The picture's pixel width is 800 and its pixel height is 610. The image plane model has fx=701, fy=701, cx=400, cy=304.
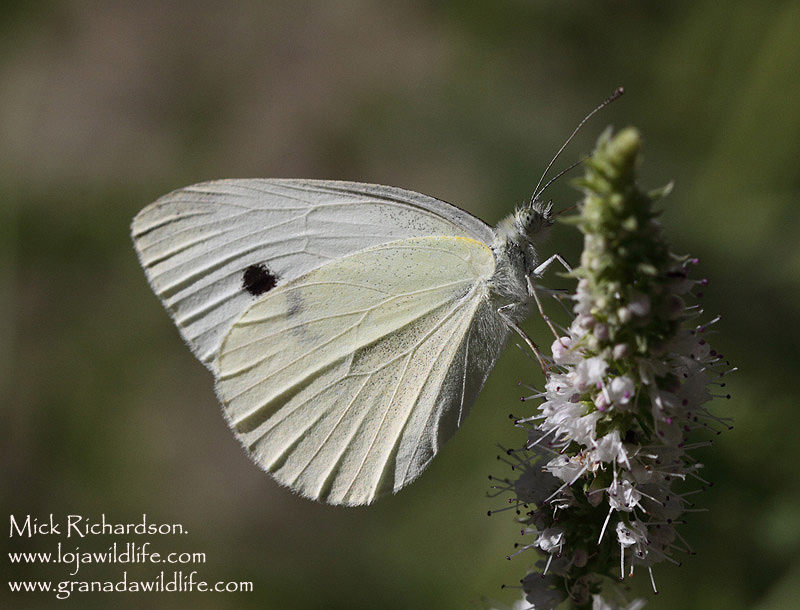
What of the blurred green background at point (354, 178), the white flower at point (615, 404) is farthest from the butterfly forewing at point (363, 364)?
the blurred green background at point (354, 178)

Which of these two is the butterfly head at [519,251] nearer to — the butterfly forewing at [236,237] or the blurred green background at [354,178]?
the butterfly forewing at [236,237]

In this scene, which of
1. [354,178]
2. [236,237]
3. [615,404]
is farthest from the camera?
[354,178]

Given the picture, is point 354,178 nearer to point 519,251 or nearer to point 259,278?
point 259,278

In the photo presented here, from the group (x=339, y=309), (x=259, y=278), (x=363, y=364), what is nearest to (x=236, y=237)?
(x=259, y=278)

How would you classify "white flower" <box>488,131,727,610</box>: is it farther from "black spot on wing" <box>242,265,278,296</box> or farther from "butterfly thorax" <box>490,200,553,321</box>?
"black spot on wing" <box>242,265,278,296</box>

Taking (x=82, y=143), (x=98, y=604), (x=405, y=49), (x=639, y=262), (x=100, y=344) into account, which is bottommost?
(x=98, y=604)

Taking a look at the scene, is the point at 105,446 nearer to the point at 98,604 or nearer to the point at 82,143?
the point at 98,604

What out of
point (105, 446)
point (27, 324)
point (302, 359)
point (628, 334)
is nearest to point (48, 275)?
point (27, 324)
